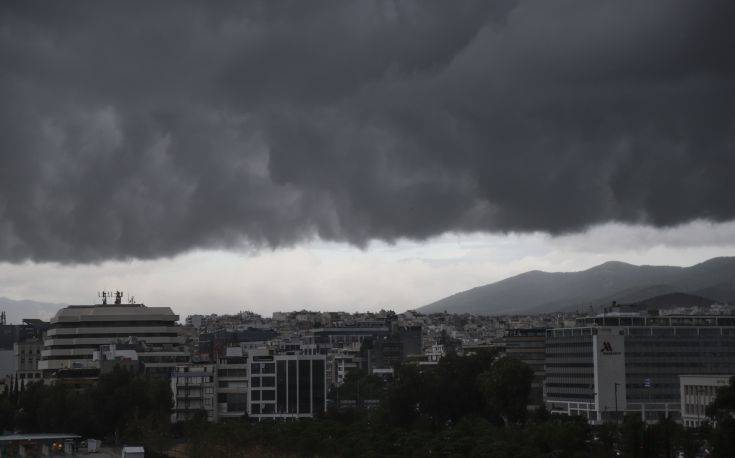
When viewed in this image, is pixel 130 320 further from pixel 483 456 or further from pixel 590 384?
pixel 483 456

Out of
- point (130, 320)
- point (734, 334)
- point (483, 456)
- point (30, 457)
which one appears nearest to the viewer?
point (483, 456)

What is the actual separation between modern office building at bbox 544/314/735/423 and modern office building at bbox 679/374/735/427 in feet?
59.1

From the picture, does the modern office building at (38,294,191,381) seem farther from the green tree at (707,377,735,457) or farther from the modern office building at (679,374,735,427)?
the green tree at (707,377,735,457)

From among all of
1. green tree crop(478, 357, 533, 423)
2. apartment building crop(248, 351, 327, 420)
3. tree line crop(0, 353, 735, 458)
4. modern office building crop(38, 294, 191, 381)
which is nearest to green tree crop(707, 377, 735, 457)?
tree line crop(0, 353, 735, 458)

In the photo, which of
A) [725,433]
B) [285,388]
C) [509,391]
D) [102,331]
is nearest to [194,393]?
[285,388]

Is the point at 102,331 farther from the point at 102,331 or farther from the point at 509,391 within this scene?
the point at 509,391

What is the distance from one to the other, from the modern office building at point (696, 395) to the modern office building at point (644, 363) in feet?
59.1

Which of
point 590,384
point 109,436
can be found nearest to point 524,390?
point 590,384

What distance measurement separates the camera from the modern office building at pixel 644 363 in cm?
15388

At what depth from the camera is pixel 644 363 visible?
155 m

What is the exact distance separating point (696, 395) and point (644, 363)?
2414cm

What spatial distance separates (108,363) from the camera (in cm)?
16525

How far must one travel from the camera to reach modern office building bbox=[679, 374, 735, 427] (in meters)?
128

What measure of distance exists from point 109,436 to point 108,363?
16.6 m
